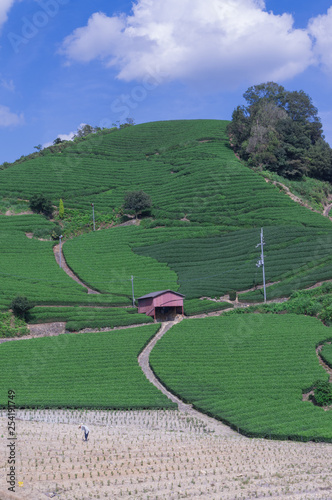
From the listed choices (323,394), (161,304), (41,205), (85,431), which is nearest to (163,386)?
(323,394)

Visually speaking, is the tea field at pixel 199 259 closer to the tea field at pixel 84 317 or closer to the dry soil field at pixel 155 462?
the tea field at pixel 84 317

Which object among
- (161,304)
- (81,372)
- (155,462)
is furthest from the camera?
(161,304)

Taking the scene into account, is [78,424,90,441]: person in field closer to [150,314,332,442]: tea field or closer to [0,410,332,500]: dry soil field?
[0,410,332,500]: dry soil field

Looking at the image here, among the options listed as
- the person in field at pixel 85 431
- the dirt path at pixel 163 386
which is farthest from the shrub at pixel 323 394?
→ the person in field at pixel 85 431

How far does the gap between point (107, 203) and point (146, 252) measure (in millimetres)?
22233

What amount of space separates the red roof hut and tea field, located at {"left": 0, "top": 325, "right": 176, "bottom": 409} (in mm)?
4438

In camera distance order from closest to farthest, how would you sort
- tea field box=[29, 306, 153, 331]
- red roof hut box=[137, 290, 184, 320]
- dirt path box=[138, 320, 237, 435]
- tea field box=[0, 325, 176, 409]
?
dirt path box=[138, 320, 237, 435]
tea field box=[0, 325, 176, 409]
tea field box=[29, 306, 153, 331]
red roof hut box=[137, 290, 184, 320]

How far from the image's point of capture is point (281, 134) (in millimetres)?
100125

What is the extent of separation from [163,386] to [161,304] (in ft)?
60.1

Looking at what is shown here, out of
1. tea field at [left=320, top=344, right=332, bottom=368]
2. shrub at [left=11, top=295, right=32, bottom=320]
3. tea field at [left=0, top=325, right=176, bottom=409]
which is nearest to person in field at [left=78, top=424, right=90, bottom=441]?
tea field at [left=0, top=325, right=176, bottom=409]

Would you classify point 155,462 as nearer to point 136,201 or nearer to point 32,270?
point 32,270

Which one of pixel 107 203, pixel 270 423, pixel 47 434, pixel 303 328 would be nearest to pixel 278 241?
pixel 303 328

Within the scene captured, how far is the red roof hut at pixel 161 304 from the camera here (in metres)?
54.5

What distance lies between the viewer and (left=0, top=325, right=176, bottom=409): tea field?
32.9m
